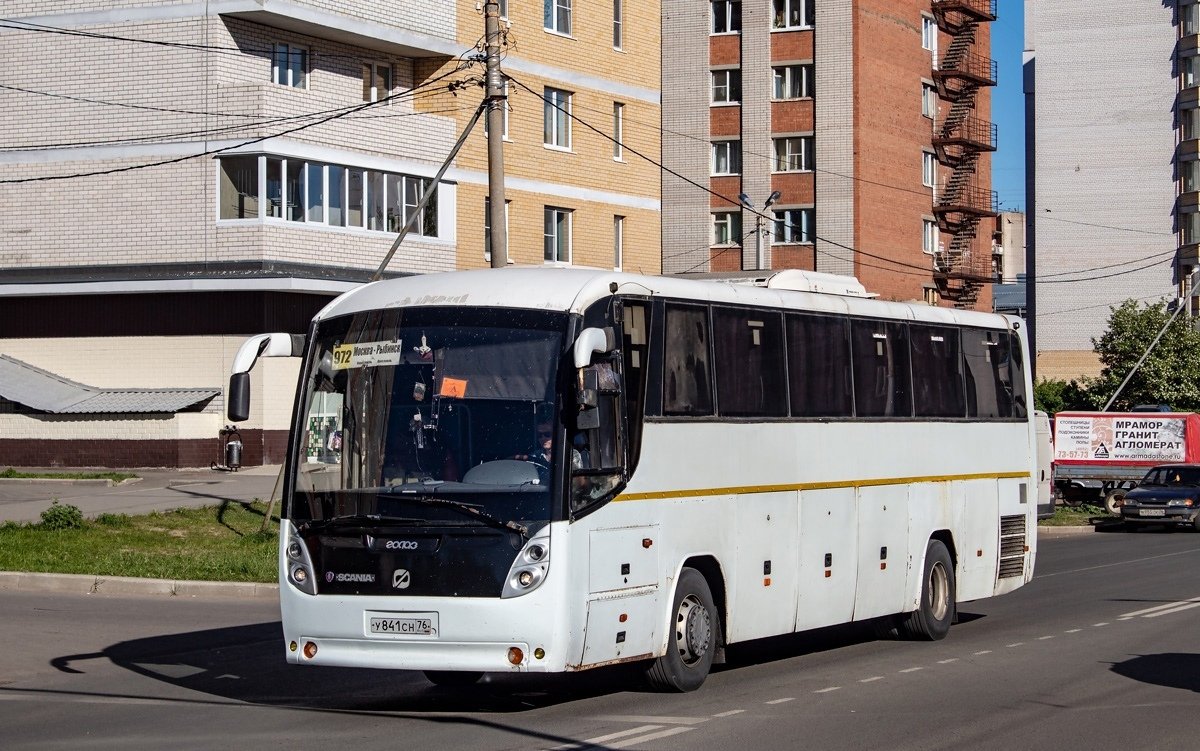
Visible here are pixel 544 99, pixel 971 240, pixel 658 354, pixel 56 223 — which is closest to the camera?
pixel 658 354

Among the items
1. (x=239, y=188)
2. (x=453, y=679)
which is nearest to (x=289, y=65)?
(x=239, y=188)

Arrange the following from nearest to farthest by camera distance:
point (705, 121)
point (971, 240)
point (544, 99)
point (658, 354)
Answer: point (658, 354) → point (544, 99) → point (705, 121) → point (971, 240)

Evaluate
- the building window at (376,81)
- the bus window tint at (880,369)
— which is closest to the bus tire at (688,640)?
the bus window tint at (880,369)

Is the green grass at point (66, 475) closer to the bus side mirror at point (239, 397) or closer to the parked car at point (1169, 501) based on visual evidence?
the parked car at point (1169, 501)

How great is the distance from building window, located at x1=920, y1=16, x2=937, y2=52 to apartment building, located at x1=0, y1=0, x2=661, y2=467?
1106 inches

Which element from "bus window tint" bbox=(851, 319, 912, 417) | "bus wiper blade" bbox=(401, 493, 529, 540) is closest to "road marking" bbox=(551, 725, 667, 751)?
"bus wiper blade" bbox=(401, 493, 529, 540)

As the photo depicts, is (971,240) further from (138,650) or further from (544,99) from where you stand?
(138,650)

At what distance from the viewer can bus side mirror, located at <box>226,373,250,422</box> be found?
36.6ft

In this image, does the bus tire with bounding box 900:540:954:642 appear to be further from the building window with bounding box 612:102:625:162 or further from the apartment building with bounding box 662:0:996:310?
the apartment building with bounding box 662:0:996:310

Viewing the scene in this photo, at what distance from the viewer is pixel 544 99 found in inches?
1801

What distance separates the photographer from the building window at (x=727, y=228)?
206 feet

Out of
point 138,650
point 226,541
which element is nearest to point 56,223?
point 226,541

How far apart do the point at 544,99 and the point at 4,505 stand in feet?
71.9

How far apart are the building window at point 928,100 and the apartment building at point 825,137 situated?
0.11 meters
